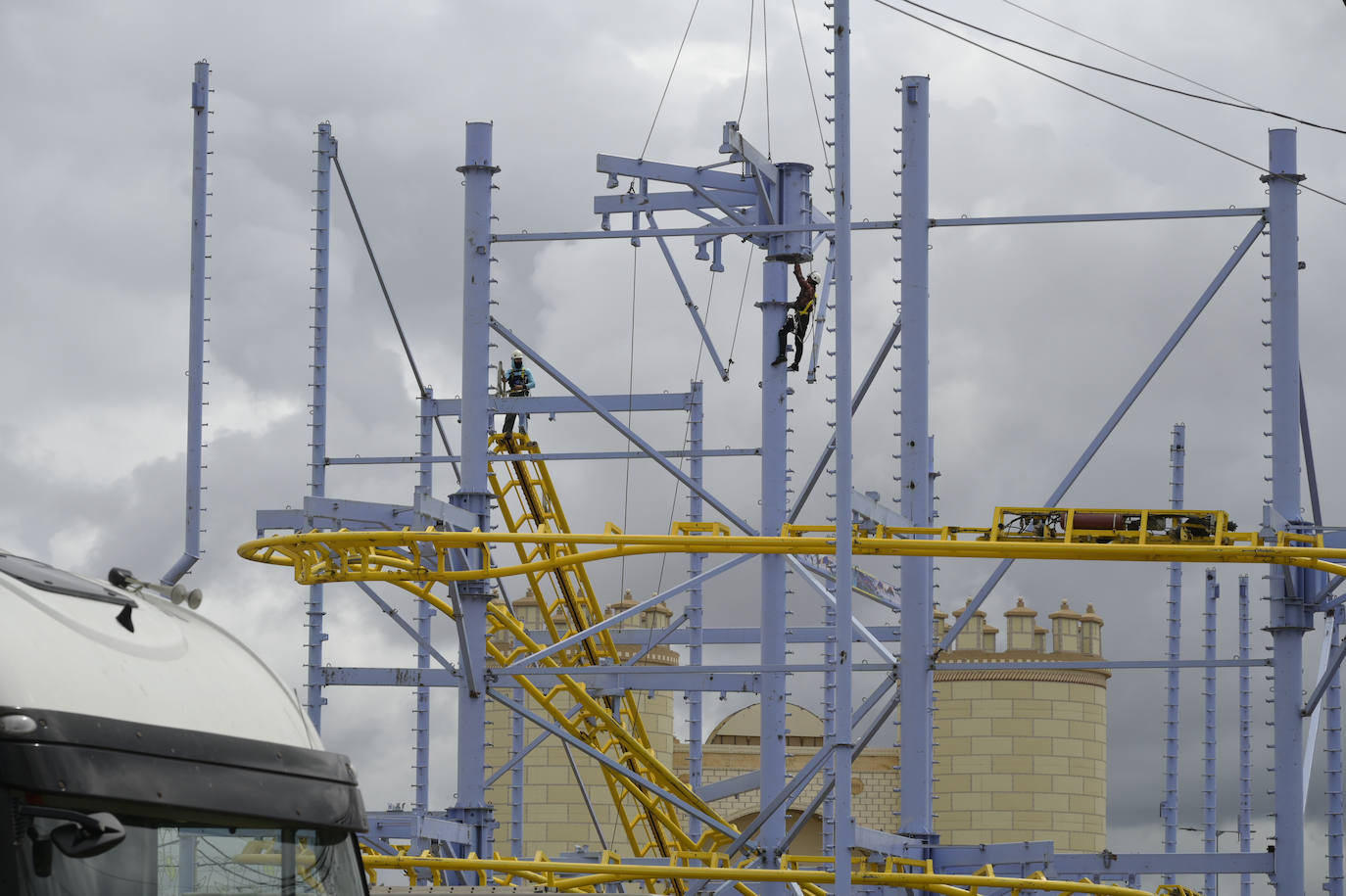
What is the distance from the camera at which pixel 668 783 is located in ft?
77.9

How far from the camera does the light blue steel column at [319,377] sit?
23906 mm

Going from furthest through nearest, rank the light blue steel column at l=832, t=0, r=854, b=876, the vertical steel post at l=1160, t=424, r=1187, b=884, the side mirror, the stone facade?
the stone facade → the vertical steel post at l=1160, t=424, r=1187, b=884 → the light blue steel column at l=832, t=0, r=854, b=876 → the side mirror

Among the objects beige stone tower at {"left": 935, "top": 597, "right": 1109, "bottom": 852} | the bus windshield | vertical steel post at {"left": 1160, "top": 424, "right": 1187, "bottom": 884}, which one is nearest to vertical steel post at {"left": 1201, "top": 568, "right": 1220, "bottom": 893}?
vertical steel post at {"left": 1160, "top": 424, "right": 1187, "bottom": 884}

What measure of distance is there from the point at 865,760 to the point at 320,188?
20390 millimetres

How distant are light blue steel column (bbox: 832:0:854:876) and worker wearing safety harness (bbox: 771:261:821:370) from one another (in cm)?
430

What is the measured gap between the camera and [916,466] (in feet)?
61.3

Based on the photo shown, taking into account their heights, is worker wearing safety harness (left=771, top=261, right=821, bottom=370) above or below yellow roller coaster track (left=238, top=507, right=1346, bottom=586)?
above

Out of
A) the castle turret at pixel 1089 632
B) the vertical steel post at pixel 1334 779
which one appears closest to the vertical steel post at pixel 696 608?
the vertical steel post at pixel 1334 779

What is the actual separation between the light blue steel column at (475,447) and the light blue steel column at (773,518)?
3064mm

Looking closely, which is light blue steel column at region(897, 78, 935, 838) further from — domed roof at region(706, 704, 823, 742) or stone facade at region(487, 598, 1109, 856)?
domed roof at region(706, 704, 823, 742)

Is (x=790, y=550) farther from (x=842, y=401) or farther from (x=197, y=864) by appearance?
(x=197, y=864)

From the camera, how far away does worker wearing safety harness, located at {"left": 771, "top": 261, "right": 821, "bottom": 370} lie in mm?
19953

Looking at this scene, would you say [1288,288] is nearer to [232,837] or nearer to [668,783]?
[668,783]

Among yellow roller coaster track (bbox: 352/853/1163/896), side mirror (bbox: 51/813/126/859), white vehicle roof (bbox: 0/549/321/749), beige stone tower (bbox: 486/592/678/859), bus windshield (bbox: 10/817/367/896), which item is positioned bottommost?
beige stone tower (bbox: 486/592/678/859)
